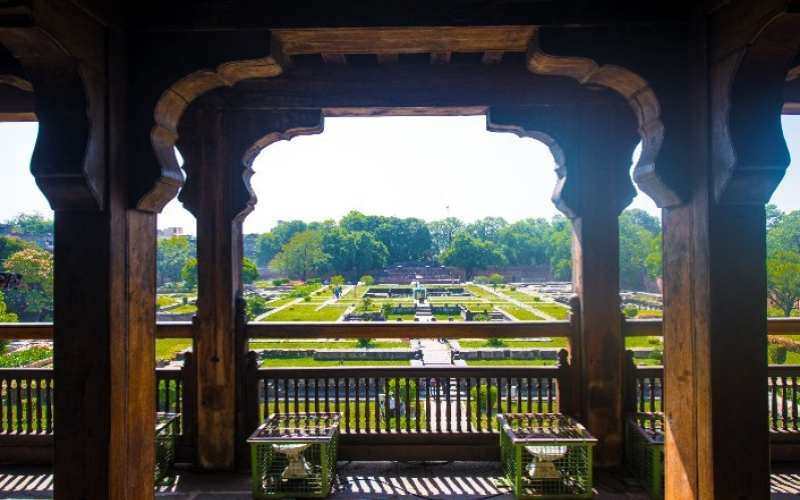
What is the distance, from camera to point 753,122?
6.37ft

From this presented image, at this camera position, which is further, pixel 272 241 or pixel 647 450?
pixel 272 241

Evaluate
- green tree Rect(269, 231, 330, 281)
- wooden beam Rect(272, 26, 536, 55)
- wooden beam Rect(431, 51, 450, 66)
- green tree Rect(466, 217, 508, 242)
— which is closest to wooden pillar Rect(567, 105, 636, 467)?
wooden beam Rect(431, 51, 450, 66)

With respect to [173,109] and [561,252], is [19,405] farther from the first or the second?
[561,252]

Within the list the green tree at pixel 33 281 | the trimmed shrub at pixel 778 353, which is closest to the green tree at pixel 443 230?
the green tree at pixel 33 281

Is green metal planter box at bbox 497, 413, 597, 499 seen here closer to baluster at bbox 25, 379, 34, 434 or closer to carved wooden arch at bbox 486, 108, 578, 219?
carved wooden arch at bbox 486, 108, 578, 219

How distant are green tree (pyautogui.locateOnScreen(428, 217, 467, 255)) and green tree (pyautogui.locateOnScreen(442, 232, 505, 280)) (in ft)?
24.2

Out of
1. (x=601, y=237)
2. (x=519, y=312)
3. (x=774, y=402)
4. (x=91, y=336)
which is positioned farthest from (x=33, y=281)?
(x=519, y=312)

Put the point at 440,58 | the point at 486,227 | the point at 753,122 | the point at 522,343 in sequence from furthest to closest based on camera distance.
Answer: the point at 486,227, the point at 522,343, the point at 440,58, the point at 753,122

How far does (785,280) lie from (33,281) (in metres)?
11.2

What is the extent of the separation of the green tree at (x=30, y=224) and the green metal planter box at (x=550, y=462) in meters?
12.7

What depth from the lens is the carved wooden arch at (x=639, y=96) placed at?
7.24 feet

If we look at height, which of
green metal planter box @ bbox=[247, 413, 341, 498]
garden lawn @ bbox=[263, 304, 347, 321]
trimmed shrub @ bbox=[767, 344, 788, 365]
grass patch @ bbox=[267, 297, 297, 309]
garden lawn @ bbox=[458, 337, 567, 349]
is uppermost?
trimmed shrub @ bbox=[767, 344, 788, 365]

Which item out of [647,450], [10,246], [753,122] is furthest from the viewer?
[10,246]

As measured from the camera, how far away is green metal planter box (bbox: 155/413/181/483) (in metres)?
4.18
